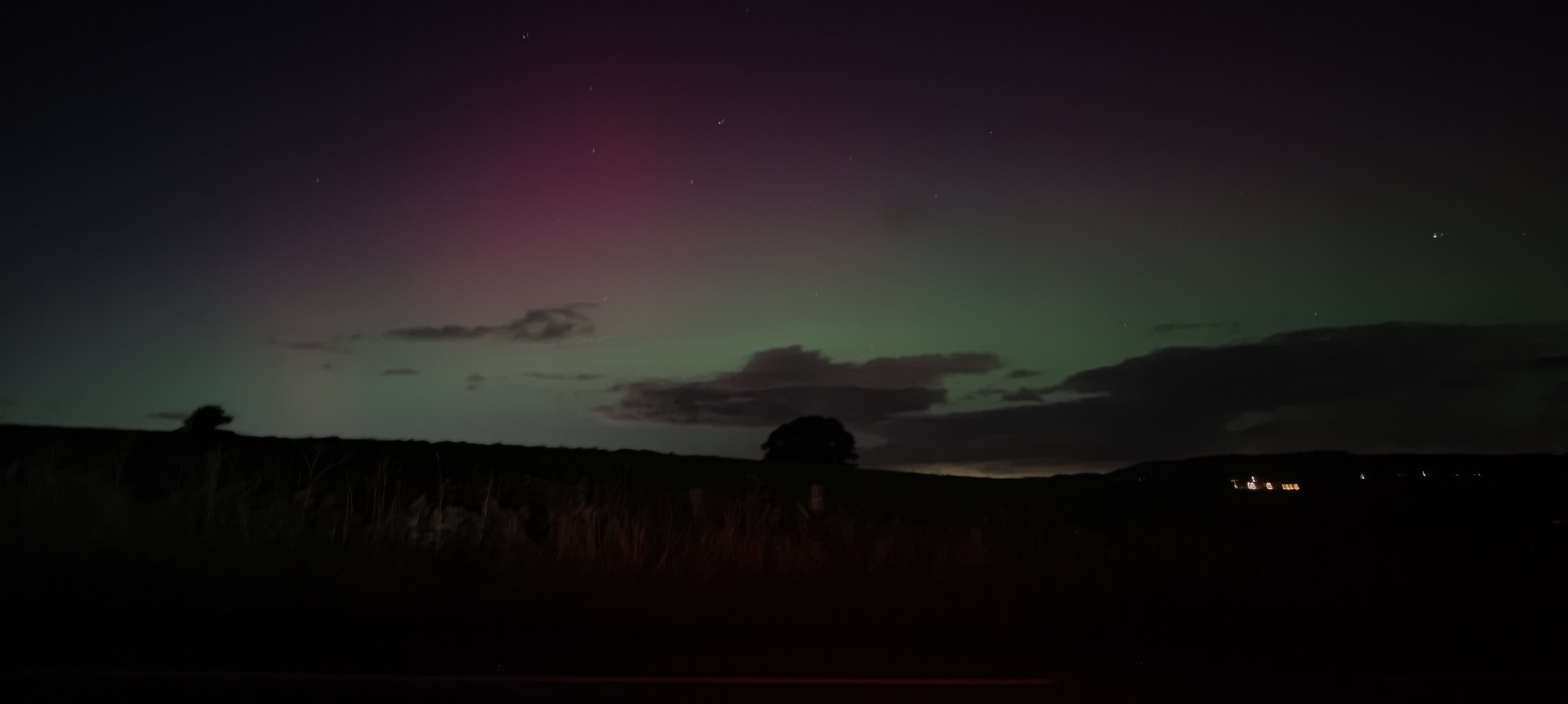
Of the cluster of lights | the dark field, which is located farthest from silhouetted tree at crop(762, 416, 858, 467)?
the dark field

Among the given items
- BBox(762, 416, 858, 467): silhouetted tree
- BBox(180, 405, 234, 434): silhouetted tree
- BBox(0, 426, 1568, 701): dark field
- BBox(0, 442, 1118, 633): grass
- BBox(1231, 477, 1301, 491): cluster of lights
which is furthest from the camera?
BBox(762, 416, 858, 467): silhouetted tree

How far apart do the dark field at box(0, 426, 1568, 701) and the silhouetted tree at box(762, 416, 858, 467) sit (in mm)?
62911

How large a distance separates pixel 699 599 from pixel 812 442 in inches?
2825

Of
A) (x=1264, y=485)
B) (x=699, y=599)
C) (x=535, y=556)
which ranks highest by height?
(x=1264, y=485)

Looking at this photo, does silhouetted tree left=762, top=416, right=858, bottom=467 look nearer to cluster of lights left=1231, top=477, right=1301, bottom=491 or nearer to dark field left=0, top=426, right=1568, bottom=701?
cluster of lights left=1231, top=477, right=1301, bottom=491

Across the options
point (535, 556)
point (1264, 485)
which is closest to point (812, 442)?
point (1264, 485)

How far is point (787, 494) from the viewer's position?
47.3 m

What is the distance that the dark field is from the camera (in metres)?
7.01

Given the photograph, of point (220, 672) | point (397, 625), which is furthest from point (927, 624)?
point (220, 672)

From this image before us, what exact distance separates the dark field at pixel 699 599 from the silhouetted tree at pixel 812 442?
62.9 meters

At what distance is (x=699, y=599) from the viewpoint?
9.55m

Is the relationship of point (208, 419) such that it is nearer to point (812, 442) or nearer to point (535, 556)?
point (812, 442)

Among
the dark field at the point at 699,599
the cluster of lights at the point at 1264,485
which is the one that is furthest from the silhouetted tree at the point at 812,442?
the dark field at the point at 699,599

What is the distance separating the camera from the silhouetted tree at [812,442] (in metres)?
80.6
